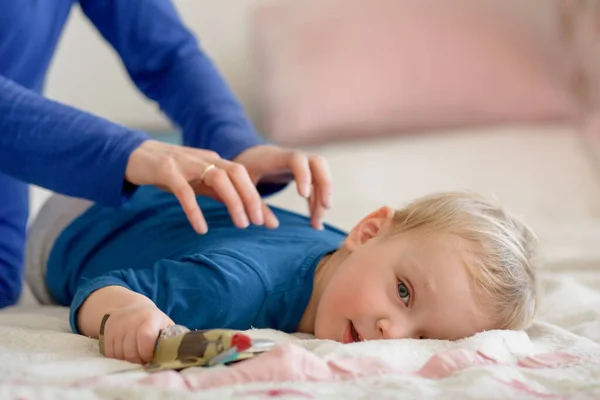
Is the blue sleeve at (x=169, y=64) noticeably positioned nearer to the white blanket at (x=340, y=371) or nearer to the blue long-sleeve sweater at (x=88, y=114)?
the blue long-sleeve sweater at (x=88, y=114)

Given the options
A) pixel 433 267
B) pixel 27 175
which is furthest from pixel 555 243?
pixel 27 175

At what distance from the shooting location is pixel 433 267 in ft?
2.93

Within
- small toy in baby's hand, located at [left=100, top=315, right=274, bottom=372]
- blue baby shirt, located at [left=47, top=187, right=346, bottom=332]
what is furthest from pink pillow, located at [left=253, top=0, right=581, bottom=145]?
small toy in baby's hand, located at [left=100, top=315, right=274, bottom=372]

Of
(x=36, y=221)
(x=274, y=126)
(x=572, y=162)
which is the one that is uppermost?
(x=572, y=162)

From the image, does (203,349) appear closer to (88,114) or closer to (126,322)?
(126,322)

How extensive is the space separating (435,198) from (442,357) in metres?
0.31

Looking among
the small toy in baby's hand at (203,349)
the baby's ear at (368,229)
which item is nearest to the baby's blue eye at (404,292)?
the baby's ear at (368,229)

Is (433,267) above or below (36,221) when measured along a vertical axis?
above

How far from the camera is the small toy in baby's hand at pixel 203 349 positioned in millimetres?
707

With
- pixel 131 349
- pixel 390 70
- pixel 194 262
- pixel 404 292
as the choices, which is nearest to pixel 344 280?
pixel 404 292

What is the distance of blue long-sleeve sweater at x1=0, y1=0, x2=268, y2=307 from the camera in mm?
938

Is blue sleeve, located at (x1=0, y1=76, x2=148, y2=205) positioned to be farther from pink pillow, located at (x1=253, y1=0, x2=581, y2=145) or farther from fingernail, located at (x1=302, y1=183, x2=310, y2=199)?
pink pillow, located at (x1=253, y1=0, x2=581, y2=145)

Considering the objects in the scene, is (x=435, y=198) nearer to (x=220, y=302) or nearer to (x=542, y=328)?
(x=542, y=328)

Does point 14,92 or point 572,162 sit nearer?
point 14,92
